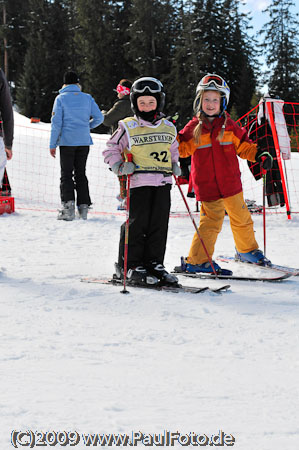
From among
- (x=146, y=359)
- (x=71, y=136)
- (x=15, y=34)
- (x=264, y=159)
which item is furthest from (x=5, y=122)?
Result: (x=15, y=34)

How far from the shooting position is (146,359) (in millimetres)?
2596

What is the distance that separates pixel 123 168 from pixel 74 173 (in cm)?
379

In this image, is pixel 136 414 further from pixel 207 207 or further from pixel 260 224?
pixel 260 224

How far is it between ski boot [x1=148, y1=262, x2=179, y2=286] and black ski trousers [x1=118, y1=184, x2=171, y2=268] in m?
0.05

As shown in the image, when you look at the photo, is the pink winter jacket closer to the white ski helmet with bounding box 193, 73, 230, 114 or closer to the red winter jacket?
the red winter jacket

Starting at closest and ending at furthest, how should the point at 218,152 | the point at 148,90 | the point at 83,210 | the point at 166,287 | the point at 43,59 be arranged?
the point at 166,287 → the point at 148,90 → the point at 218,152 → the point at 83,210 → the point at 43,59

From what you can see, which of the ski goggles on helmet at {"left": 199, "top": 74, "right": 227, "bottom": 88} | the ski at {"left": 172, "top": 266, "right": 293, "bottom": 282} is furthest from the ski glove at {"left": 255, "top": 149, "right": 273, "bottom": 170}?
the ski at {"left": 172, "top": 266, "right": 293, "bottom": 282}

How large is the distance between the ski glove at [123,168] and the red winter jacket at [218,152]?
70cm

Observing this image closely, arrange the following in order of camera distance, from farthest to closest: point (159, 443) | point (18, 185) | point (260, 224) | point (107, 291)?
point (18, 185)
point (260, 224)
point (107, 291)
point (159, 443)

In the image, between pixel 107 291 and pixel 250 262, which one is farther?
pixel 250 262

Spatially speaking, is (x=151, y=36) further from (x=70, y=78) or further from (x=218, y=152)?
(x=218, y=152)

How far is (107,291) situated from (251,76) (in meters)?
38.2

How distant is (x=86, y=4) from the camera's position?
39969 millimetres

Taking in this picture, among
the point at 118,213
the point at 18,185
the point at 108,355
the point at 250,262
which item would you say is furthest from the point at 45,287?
the point at 18,185
